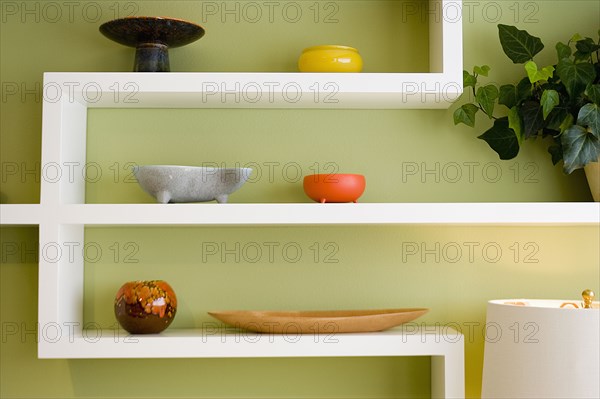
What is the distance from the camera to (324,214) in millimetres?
1929

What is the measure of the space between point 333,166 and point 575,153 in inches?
24.2

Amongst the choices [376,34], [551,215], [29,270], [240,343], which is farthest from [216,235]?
[551,215]

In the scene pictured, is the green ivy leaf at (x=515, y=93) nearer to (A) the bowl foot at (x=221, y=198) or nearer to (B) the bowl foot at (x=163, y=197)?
(A) the bowl foot at (x=221, y=198)

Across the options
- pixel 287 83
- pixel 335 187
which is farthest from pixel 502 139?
pixel 287 83

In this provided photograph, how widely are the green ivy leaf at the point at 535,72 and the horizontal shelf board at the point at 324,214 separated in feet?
1.04

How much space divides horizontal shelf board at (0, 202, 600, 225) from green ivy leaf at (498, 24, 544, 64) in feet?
1.37

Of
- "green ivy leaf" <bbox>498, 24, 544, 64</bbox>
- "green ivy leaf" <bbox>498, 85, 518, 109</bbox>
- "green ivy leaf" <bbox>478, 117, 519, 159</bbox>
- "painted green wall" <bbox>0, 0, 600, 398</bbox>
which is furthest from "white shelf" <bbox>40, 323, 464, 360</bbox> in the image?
"green ivy leaf" <bbox>498, 24, 544, 64</bbox>

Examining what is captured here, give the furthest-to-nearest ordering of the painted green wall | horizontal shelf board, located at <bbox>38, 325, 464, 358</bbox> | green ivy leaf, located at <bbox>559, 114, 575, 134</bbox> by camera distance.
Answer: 1. the painted green wall
2. green ivy leaf, located at <bbox>559, 114, 575, 134</bbox>
3. horizontal shelf board, located at <bbox>38, 325, 464, 358</bbox>

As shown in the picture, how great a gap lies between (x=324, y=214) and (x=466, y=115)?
19.0 inches

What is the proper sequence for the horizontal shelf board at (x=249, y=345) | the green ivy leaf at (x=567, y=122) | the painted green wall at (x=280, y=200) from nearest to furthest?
the horizontal shelf board at (x=249, y=345) < the green ivy leaf at (x=567, y=122) < the painted green wall at (x=280, y=200)

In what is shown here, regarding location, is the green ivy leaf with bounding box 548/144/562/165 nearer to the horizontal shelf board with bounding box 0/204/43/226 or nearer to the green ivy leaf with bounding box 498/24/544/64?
the green ivy leaf with bounding box 498/24/544/64

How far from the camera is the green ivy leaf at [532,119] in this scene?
206cm

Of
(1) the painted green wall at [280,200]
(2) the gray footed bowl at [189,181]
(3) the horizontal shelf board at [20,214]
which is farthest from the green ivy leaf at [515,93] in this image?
(3) the horizontal shelf board at [20,214]

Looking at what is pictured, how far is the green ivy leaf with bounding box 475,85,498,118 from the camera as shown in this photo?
82.5 inches
